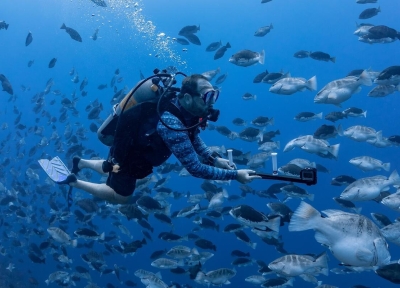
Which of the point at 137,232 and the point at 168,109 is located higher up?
the point at 168,109

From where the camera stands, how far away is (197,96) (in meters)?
4.38

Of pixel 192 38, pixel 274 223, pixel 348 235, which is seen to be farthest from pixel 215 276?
pixel 192 38

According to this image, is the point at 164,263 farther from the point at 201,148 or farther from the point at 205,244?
the point at 201,148

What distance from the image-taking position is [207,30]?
95.3m

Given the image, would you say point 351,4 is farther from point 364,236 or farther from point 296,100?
point 364,236

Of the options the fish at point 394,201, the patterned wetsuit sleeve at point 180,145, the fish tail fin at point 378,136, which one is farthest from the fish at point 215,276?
the fish tail fin at point 378,136

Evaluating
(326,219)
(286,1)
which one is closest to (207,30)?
(286,1)

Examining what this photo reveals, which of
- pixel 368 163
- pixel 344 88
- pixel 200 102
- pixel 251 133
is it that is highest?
pixel 200 102

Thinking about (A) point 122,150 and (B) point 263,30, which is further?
(B) point 263,30

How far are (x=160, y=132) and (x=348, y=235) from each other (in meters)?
2.48

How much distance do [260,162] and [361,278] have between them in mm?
18153

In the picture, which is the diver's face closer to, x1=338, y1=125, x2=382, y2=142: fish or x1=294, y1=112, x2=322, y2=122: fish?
x1=338, y1=125, x2=382, y2=142: fish

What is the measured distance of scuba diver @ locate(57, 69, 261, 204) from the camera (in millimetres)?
4398

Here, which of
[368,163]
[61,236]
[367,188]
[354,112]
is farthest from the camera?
[354,112]
